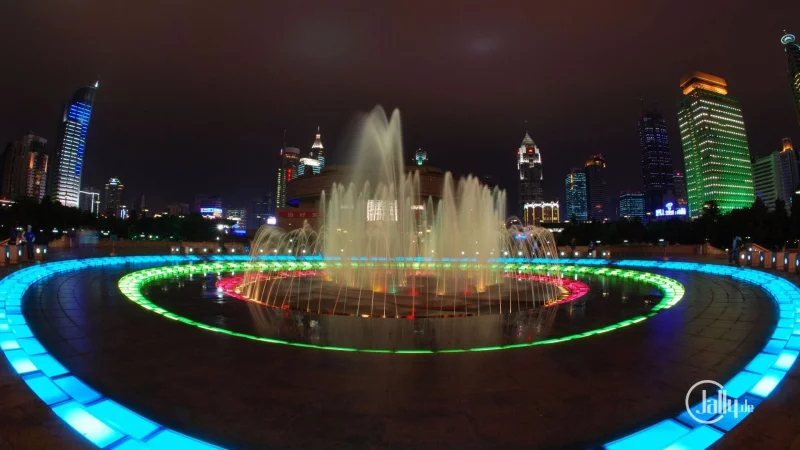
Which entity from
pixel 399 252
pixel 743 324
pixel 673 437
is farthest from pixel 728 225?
pixel 673 437

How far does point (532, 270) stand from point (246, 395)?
20005 mm

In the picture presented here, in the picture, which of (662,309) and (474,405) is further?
(662,309)

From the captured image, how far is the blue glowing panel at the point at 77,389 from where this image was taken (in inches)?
168

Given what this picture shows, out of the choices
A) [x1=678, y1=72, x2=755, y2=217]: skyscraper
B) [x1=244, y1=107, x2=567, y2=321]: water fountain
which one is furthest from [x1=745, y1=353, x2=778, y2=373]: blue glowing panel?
[x1=678, y1=72, x2=755, y2=217]: skyscraper

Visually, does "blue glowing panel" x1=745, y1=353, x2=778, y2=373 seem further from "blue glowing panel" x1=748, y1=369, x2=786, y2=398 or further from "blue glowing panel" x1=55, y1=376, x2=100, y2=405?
"blue glowing panel" x1=55, y1=376, x2=100, y2=405

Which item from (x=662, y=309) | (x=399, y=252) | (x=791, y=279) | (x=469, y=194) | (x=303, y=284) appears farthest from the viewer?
(x=469, y=194)

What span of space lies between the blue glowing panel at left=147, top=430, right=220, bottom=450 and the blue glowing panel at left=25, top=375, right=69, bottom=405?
146 cm

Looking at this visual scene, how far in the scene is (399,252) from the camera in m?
21.2

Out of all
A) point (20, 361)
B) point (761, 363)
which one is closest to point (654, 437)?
point (761, 363)

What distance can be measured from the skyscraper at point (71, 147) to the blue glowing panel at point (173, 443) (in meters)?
225

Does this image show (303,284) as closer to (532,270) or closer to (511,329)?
(511,329)

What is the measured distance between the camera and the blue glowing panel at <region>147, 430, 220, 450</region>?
342 cm

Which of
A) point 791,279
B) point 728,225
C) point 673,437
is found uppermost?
point 728,225

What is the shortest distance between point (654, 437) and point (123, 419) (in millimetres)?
5122
